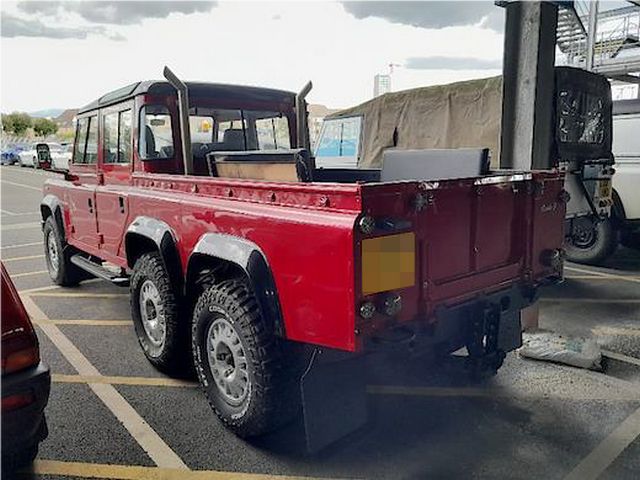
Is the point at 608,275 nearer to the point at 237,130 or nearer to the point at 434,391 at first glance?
the point at 434,391

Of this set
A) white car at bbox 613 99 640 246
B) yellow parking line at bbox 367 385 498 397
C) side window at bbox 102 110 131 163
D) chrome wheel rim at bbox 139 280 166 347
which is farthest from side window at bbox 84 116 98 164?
white car at bbox 613 99 640 246

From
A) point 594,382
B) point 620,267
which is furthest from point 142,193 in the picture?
point 620,267

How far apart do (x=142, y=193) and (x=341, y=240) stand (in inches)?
90.3

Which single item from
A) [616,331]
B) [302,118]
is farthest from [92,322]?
[616,331]

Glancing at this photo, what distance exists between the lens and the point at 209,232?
315 centimetres

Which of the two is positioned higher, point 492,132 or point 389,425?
point 492,132

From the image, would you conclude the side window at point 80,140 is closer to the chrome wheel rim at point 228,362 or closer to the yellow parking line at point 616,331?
the chrome wheel rim at point 228,362

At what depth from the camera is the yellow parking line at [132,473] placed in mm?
2762

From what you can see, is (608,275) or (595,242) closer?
(608,275)

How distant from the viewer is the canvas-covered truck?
20.7 feet

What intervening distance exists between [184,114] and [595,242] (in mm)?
5819

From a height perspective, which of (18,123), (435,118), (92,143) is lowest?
(92,143)

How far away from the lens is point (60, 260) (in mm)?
6293

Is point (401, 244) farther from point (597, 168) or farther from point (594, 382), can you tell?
point (597, 168)
